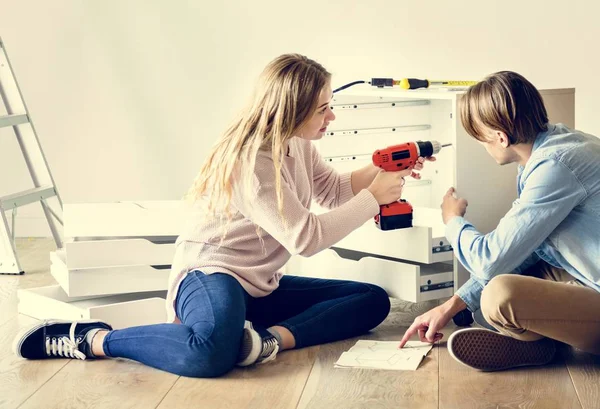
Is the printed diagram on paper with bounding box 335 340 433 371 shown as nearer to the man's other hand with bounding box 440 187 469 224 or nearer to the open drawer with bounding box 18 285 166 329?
the man's other hand with bounding box 440 187 469 224

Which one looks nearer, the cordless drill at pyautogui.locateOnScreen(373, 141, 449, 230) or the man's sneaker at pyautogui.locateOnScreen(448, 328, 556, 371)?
the man's sneaker at pyautogui.locateOnScreen(448, 328, 556, 371)

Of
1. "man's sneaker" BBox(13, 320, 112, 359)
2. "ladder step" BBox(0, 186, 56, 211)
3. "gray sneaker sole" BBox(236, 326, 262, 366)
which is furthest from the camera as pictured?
"ladder step" BBox(0, 186, 56, 211)

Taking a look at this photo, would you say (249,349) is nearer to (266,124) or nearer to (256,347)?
(256,347)

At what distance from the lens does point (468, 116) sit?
6.21 feet

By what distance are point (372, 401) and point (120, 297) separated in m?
1.07

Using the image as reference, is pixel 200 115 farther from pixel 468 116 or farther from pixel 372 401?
pixel 372 401

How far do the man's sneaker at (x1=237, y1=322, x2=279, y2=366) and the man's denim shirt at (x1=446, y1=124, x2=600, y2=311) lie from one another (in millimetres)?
491

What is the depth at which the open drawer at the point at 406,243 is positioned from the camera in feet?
7.28

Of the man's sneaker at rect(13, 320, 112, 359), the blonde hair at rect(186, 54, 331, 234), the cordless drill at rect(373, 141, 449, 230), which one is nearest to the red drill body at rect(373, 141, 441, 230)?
the cordless drill at rect(373, 141, 449, 230)

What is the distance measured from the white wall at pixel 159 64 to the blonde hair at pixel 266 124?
1.24 m

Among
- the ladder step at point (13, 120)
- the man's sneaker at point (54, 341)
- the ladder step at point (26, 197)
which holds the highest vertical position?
the ladder step at point (13, 120)

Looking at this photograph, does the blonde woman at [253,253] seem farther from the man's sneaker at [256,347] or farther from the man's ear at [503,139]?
the man's ear at [503,139]

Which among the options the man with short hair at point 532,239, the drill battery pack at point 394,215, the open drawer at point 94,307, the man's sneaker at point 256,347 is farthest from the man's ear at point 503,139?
the open drawer at point 94,307

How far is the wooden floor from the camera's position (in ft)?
5.60
